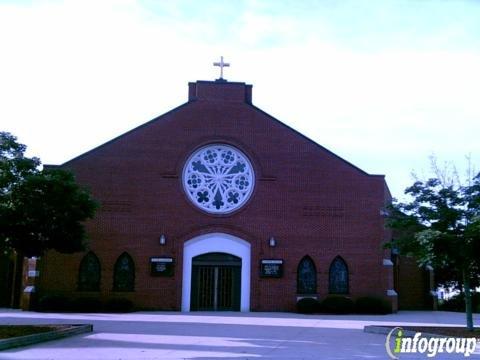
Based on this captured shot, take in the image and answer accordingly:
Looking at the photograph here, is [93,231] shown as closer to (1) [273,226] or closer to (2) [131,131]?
(2) [131,131]

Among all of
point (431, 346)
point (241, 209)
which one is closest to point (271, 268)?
point (241, 209)

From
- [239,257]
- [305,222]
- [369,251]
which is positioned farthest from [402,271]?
[239,257]

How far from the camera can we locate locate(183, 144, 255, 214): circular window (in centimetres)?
3077

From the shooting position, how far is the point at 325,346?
14.5 m

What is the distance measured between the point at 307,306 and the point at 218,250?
192 inches

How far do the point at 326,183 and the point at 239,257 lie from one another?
558 centimetres

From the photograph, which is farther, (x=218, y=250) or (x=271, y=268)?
(x=218, y=250)

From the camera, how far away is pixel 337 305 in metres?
28.8

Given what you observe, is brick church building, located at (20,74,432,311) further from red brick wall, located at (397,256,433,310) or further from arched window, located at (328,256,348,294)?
red brick wall, located at (397,256,433,310)

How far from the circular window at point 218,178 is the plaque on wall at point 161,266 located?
302cm

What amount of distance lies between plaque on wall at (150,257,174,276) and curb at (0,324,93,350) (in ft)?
39.2

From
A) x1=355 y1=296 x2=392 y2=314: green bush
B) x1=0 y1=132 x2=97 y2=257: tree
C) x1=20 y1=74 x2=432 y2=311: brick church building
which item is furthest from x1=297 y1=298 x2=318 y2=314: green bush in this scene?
x1=0 y1=132 x2=97 y2=257: tree

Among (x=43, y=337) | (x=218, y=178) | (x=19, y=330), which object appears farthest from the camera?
(x=218, y=178)

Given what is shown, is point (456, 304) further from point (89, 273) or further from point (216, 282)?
point (89, 273)
